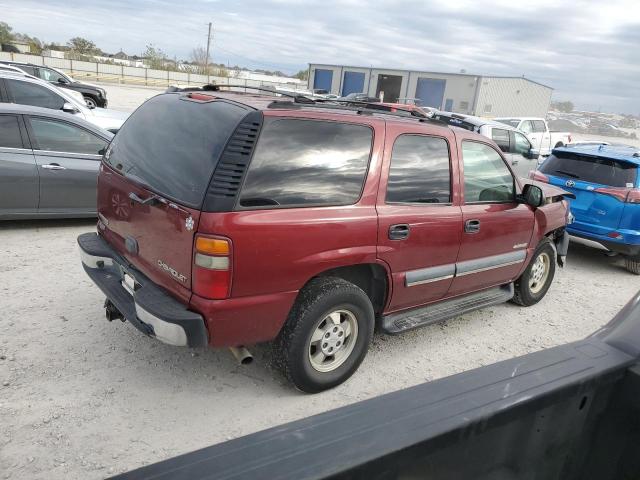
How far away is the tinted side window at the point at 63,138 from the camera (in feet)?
20.7

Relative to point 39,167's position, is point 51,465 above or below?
below

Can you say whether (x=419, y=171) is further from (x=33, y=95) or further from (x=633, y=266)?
(x=33, y=95)

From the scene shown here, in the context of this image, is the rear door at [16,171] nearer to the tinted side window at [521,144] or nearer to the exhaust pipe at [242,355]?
the exhaust pipe at [242,355]

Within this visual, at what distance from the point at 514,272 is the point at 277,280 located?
2.79m

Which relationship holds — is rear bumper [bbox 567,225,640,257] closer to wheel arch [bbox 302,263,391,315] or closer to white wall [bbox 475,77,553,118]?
wheel arch [bbox 302,263,391,315]

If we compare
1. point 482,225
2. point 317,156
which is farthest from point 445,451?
point 482,225

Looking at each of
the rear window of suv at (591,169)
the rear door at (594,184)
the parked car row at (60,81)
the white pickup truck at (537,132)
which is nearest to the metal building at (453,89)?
the white pickup truck at (537,132)

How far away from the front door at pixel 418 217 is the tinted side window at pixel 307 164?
244 millimetres

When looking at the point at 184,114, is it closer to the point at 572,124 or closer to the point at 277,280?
the point at 277,280

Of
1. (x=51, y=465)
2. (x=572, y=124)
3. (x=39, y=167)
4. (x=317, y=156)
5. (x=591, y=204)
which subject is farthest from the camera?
(x=572, y=124)

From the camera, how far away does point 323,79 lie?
48438 millimetres

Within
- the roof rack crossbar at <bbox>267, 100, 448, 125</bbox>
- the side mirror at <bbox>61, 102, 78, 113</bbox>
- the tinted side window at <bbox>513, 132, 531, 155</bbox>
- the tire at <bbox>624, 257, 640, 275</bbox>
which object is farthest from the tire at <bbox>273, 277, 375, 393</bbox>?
the tinted side window at <bbox>513, 132, 531, 155</bbox>

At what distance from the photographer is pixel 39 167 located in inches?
242

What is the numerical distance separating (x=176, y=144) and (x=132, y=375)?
5.25 feet
